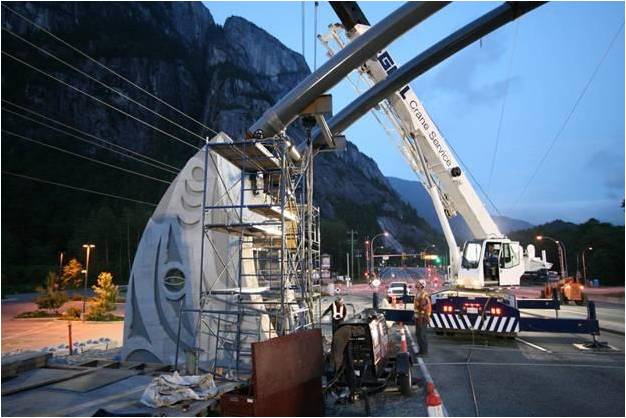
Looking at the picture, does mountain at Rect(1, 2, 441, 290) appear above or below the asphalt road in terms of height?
above

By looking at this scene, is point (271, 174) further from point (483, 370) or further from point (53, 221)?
point (53, 221)

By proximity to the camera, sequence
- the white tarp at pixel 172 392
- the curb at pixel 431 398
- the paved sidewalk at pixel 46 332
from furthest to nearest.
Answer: the paved sidewalk at pixel 46 332, the white tarp at pixel 172 392, the curb at pixel 431 398

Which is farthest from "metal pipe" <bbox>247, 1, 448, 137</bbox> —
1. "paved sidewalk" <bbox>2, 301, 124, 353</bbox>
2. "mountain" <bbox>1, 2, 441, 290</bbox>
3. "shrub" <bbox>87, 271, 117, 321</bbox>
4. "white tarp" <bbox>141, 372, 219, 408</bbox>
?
"mountain" <bbox>1, 2, 441, 290</bbox>

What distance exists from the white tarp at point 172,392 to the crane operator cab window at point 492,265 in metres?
11.2

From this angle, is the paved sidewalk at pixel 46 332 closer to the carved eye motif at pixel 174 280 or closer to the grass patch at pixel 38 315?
the grass patch at pixel 38 315

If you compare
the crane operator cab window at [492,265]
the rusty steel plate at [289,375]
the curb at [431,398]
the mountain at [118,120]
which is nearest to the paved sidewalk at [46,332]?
the curb at [431,398]

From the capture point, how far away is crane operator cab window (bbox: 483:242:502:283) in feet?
51.6

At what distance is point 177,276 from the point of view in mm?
13633

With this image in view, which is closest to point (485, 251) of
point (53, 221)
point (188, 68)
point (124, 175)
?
point (53, 221)

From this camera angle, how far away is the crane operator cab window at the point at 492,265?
1573 centimetres

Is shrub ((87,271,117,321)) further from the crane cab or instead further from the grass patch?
the crane cab

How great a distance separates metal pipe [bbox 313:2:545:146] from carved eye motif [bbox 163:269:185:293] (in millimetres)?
6006

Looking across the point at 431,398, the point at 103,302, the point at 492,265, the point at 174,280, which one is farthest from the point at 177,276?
the point at 103,302

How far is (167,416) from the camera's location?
6.91 metres
